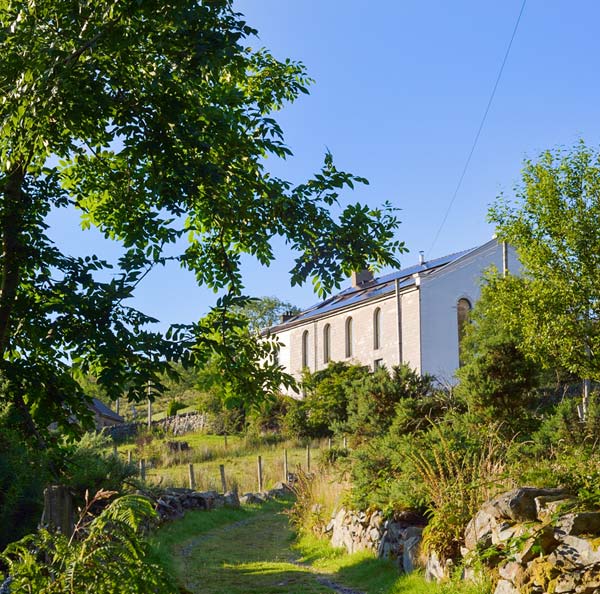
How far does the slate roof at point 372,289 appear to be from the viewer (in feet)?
123

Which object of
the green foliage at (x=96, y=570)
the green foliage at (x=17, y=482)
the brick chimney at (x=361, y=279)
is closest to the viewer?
the green foliage at (x=96, y=570)

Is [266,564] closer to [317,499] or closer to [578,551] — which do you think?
[317,499]

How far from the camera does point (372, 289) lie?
1646 inches

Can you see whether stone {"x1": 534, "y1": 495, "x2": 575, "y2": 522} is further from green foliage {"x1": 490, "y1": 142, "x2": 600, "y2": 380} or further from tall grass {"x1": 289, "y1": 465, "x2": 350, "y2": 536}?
green foliage {"x1": 490, "y1": 142, "x2": 600, "y2": 380}

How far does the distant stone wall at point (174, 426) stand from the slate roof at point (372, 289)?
7.15m

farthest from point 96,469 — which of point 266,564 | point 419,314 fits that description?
point 419,314

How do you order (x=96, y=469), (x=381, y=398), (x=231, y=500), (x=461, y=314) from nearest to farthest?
(x=96, y=469)
(x=381, y=398)
(x=231, y=500)
(x=461, y=314)

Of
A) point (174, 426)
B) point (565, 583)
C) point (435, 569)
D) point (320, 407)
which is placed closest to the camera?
point (565, 583)

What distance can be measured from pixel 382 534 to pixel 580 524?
442 cm

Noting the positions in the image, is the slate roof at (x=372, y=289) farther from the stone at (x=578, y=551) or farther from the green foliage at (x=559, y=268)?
the stone at (x=578, y=551)

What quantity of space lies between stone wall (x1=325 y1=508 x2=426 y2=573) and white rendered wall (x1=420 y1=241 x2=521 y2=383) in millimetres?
22214

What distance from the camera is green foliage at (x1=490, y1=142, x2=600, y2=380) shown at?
71.6 ft

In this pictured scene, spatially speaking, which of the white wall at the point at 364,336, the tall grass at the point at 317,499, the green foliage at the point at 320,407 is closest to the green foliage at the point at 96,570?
the tall grass at the point at 317,499

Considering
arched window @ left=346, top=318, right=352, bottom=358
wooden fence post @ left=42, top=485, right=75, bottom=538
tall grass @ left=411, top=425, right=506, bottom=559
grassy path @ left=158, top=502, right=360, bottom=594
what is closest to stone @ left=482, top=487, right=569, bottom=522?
tall grass @ left=411, top=425, right=506, bottom=559
